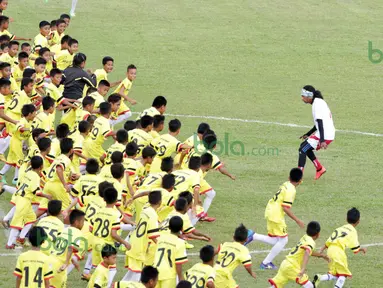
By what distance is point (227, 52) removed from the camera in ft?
87.5

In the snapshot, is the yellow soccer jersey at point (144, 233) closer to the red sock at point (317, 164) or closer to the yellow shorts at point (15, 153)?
the yellow shorts at point (15, 153)

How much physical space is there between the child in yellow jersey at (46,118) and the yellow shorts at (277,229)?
461cm

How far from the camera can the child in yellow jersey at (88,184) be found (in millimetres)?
14234

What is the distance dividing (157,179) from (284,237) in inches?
79.9

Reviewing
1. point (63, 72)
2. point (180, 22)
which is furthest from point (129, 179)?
point (180, 22)

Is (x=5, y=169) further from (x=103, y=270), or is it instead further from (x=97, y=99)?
(x=103, y=270)

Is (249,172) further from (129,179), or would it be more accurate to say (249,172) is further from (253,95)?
(253,95)

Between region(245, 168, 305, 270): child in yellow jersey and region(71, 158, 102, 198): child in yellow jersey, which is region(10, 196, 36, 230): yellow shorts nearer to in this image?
region(71, 158, 102, 198): child in yellow jersey

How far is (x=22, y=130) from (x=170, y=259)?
5.68m

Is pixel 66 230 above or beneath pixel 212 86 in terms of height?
beneath

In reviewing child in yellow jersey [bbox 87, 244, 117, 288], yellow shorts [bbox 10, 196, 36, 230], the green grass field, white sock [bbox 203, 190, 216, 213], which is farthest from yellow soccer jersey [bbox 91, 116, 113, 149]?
child in yellow jersey [bbox 87, 244, 117, 288]

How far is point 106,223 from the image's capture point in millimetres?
13156

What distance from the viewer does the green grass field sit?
16312 mm

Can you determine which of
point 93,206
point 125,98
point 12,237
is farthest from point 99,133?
point 93,206
